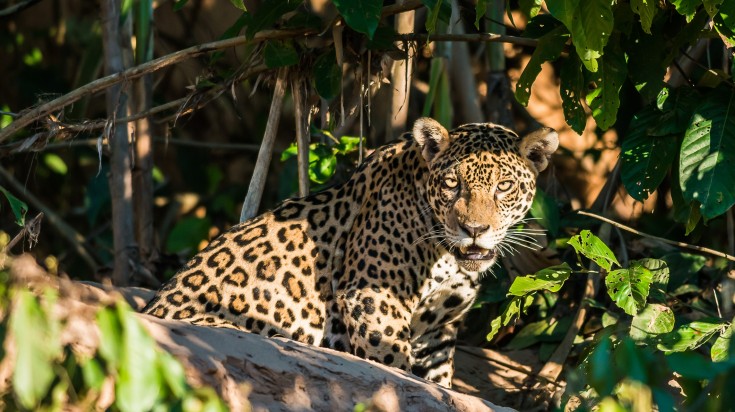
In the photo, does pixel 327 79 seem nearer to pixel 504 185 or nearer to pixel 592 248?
pixel 504 185

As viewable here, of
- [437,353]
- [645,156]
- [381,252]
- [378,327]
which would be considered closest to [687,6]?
[645,156]

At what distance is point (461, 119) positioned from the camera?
37.4 ft

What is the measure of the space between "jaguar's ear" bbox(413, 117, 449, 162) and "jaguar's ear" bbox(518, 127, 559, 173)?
1.69 ft

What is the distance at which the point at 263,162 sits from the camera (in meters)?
7.89

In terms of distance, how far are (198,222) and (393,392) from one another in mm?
7055

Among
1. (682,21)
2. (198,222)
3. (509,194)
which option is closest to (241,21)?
(509,194)

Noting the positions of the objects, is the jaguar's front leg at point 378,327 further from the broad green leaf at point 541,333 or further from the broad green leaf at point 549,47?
the broad green leaf at point 541,333

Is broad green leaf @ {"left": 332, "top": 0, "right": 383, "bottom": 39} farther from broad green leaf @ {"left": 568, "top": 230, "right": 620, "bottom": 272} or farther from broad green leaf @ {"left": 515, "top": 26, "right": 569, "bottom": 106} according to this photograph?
broad green leaf @ {"left": 568, "top": 230, "right": 620, "bottom": 272}

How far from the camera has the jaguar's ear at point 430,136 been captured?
7027mm

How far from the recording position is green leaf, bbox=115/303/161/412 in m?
3.21

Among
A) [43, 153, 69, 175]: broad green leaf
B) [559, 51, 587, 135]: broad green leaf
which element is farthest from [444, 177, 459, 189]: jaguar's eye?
[43, 153, 69, 175]: broad green leaf

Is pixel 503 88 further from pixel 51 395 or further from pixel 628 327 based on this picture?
pixel 51 395

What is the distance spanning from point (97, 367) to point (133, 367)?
0.25 m

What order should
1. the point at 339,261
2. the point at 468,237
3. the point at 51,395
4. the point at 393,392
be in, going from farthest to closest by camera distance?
1. the point at 339,261
2. the point at 468,237
3. the point at 393,392
4. the point at 51,395
